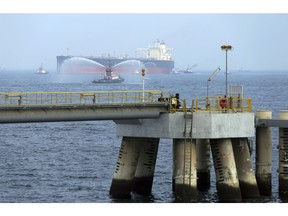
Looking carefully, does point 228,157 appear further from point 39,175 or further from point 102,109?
point 39,175

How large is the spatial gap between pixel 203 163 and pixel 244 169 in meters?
5.02

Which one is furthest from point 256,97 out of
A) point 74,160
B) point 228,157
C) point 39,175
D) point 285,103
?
point 228,157

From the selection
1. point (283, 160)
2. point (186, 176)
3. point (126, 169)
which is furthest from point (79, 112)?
point (283, 160)

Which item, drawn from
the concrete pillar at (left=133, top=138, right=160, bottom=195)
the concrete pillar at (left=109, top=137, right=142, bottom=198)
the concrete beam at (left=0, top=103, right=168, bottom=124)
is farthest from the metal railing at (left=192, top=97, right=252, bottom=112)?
the concrete pillar at (left=109, top=137, right=142, bottom=198)

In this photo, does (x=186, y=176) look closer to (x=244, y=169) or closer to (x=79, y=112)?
(x=244, y=169)

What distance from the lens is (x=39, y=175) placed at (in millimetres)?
80125

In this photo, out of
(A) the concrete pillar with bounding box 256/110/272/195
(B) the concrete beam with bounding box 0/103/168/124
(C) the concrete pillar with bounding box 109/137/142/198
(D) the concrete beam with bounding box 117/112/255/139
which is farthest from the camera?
(A) the concrete pillar with bounding box 256/110/272/195

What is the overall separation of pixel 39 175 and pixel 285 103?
272 feet

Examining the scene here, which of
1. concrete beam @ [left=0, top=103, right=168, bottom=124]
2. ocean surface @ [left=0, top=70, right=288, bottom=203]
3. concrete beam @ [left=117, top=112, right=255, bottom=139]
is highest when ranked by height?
concrete beam @ [left=0, top=103, right=168, bottom=124]

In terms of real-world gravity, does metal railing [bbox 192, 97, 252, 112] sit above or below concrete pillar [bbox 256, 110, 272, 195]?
above

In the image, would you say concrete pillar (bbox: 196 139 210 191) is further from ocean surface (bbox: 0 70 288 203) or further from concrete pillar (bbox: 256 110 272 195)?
concrete pillar (bbox: 256 110 272 195)

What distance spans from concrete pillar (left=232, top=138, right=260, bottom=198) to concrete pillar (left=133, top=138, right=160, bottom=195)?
16.8 feet

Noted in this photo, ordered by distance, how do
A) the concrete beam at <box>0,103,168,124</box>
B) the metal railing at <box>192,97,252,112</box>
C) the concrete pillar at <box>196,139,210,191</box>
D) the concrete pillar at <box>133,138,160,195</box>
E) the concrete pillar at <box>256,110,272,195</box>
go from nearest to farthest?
the concrete beam at <box>0,103,168,124</box> < the metal railing at <box>192,97,252,112</box> < the concrete pillar at <box>133,138,160,195</box> < the concrete pillar at <box>256,110,272,195</box> < the concrete pillar at <box>196,139,210,191</box>

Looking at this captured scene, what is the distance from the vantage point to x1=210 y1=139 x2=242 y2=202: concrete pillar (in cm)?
6431
